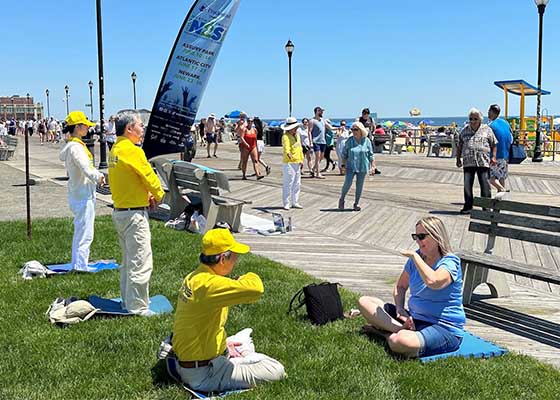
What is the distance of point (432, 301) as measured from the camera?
190 inches

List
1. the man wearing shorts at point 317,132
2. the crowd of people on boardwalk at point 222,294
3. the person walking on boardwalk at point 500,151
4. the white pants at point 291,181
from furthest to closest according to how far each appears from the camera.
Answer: the man wearing shorts at point 317,132, the white pants at point 291,181, the person walking on boardwalk at point 500,151, the crowd of people on boardwalk at point 222,294

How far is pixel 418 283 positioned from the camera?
4.93 metres

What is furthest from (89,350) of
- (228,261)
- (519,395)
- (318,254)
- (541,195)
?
(541,195)

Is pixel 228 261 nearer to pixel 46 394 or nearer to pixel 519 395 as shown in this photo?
pixel 46 394

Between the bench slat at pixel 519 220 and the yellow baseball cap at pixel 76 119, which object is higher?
the yellow baseball cap at pixel 76 119

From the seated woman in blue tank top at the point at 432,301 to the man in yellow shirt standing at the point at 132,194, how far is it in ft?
7.16

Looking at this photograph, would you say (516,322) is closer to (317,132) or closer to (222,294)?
(222,294)

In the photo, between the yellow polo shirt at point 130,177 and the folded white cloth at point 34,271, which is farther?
the folded white cloth at point 34,271

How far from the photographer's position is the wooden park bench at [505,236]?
18.6ft

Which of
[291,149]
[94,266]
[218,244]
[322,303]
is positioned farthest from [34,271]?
[291,149]

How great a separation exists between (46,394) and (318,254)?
487 cm

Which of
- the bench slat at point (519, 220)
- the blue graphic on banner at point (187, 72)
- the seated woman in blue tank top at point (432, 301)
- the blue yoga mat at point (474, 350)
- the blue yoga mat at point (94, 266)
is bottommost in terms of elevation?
the blue yoga mat at point (474, 350)

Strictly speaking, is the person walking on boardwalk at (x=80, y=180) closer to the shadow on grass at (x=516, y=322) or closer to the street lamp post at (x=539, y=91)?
the shadow on grass at (x=516, y=322)

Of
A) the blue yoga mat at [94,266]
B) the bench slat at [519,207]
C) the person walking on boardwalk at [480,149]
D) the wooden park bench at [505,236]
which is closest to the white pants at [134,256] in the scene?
the blue yoga mat at [94,266]
